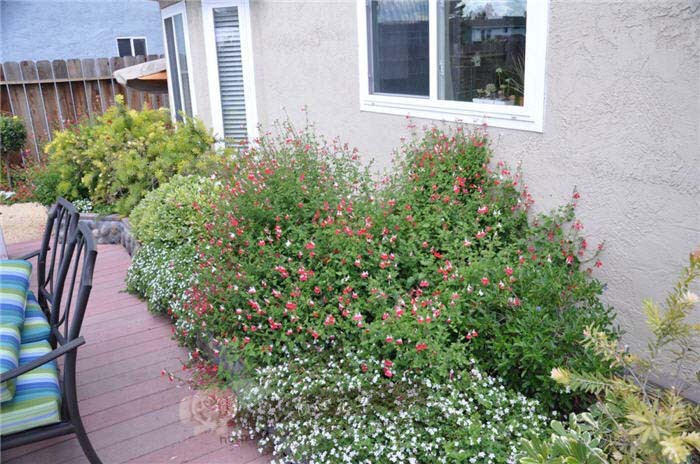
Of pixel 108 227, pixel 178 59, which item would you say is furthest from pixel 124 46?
pixel 108 227

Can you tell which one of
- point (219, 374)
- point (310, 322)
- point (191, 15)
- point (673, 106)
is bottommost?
point (219, 374)

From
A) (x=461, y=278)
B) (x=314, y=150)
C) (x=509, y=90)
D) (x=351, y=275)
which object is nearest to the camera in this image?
(x=461, y=278)

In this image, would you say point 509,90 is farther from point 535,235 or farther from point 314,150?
point 314,150

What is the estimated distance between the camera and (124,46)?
1267 cm

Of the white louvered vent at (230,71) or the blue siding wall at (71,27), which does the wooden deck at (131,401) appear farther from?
the blue siding wall at (71,27)

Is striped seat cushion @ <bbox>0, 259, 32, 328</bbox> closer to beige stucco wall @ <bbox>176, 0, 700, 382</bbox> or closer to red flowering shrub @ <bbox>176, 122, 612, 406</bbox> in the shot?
red flowering shrub @ <bbox>176, 122, 612, 406</bbox>

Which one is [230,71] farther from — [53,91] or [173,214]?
[53,91]

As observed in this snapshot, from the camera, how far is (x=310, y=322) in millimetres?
3102

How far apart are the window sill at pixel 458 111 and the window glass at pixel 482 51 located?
0.07 meters

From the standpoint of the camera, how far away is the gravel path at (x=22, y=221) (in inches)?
277

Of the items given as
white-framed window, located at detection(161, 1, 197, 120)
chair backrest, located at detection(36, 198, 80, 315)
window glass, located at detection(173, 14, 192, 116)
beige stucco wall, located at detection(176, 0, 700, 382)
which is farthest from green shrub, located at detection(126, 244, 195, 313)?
window glass, located at detection(173, 14, 192, 116)

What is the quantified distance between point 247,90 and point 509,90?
3.81 meters

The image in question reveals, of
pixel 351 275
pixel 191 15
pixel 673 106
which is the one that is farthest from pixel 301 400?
pixel 191 15

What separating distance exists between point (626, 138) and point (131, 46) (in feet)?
40.5
